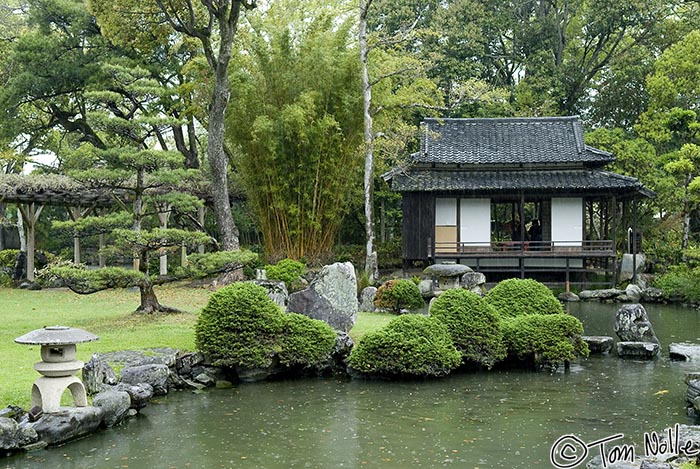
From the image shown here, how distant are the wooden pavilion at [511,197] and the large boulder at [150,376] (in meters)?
13.1

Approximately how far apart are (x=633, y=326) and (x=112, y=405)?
8.42 meters

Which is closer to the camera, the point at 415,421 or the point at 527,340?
the point at 415,421

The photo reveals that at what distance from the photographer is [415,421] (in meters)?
8.13

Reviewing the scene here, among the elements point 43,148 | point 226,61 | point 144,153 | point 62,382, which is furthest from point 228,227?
point 43,148

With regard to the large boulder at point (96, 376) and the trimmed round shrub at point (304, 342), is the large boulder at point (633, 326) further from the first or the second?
the large boulder at point (96, 376)

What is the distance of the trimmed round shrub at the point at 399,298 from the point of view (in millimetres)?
15859

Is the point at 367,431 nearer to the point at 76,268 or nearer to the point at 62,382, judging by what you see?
the point at 62,382

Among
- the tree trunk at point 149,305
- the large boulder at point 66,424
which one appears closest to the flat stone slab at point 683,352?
the tree trunk at point 149,305

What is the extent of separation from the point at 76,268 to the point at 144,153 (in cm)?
216

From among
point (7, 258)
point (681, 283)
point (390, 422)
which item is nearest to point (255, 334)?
point (390, 422)

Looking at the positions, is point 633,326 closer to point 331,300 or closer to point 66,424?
point 331,300

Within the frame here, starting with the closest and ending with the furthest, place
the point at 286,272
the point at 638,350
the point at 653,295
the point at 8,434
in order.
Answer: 1. the point at 8,434
2. the point at 638,350
3. the point at 286,272
4. the point at 653,295

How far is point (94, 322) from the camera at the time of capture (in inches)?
504

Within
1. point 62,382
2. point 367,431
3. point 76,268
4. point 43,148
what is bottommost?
point 367,431
